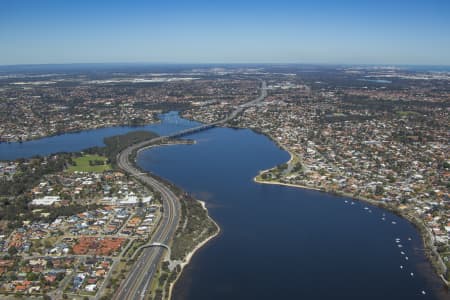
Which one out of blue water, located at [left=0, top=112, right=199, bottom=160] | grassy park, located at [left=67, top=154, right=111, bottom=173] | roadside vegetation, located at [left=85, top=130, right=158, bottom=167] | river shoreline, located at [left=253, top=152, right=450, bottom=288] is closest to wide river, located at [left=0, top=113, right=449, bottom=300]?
river shoreline, located at [left=253, top=152, right=450, bottom=288]

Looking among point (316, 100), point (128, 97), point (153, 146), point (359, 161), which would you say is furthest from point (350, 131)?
point (128, 97)

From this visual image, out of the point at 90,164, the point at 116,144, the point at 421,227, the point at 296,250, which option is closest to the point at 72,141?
the point at 116,144

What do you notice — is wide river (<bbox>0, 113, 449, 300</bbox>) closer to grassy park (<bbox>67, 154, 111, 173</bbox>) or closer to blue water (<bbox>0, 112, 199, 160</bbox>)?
grassy park (<bbox>67, 154, 111, 173</bbox>)

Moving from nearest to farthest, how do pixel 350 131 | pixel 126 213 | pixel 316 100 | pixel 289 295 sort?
pixel 289 295
pixel 126 213
pixel 350 131
pixel 316 100

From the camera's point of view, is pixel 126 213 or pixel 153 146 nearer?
pixel 126 213

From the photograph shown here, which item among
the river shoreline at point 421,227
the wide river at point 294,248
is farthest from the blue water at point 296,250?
the river shoreline at point 421,227

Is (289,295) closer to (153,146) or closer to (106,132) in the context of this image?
(153,146)

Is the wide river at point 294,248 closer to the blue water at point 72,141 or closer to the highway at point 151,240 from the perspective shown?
the highway at point 151,240
